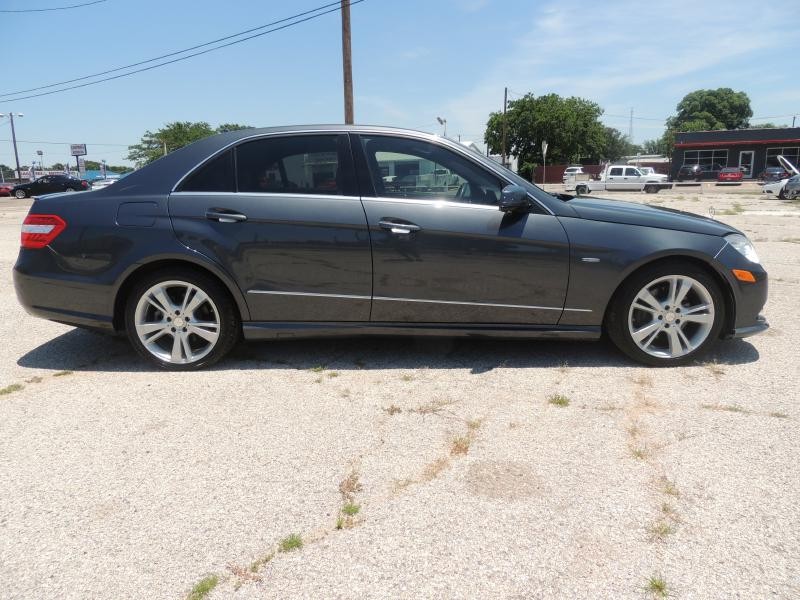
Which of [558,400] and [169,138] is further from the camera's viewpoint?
[169,138]

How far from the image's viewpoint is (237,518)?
91.4 inches

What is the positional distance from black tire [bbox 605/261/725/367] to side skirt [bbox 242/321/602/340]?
0.44 ft

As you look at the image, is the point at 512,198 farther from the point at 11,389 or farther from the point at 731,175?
the point at 731,175

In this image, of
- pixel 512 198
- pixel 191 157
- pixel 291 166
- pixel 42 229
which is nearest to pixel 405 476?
pixel 512 198

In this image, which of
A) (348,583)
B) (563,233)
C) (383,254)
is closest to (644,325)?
(563,233)

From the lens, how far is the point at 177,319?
3.93 meters

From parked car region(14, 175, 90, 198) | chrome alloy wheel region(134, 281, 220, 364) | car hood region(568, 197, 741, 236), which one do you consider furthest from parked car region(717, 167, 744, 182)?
chrome alloy wheel region(134, 281, 220, 364)

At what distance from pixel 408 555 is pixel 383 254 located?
6.78 ft

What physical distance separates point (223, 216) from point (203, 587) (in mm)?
2433

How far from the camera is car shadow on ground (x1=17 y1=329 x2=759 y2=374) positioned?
4.05 metres

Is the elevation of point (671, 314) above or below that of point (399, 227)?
below

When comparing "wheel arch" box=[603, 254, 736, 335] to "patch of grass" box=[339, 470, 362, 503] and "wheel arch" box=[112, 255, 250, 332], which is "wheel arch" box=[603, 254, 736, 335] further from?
"wheel arch" box=[112, 255, 250, 332]

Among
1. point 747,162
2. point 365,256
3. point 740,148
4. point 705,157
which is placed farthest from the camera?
point 705,157

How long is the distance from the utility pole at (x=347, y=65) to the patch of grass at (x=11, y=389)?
12.7m
